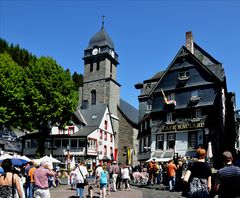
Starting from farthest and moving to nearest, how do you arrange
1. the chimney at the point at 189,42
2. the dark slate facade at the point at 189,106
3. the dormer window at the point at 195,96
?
the chimney at the point at 189,42, the dormer window at the point at 195,96, the dark slate facade at the point at 189,106

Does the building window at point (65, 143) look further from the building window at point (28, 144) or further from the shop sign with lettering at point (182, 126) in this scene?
the shop sign with lettering at point (182, 126)

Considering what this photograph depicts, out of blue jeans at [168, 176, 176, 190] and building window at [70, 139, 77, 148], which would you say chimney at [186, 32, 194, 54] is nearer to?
building window at [70, 139, 77, 148]

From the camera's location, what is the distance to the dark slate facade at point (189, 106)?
118 feet

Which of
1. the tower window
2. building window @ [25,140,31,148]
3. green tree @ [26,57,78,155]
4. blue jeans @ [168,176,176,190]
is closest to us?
blue jeans @ [168,176,176,190]

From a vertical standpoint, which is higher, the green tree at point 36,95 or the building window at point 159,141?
the green tree at point 36,95

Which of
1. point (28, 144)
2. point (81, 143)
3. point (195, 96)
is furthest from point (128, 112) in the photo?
point (195, 96)

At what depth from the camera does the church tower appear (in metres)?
65.0

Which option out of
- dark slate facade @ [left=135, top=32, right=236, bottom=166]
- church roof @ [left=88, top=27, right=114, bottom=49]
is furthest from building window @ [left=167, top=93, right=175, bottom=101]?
church roof @ [left=88, top=27, right=114, bottom=49]

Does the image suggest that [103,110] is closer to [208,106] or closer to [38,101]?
[38,101]

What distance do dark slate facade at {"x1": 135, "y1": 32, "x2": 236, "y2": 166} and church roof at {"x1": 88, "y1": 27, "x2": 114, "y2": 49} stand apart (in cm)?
2953

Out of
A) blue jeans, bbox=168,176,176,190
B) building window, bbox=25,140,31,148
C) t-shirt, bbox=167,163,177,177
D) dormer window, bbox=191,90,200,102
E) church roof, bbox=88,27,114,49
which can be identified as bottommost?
blue jeans, bbox=168,176,176,190

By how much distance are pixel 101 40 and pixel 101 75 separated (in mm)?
7393

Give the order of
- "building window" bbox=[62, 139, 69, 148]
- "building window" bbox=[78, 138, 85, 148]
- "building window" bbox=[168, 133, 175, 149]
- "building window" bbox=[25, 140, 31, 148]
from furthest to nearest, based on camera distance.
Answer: "building window" bbox=[25, 140, 31, 148] < "building window" bbox=[62, 139, 69, 148] < "building window" bbox=[78, 138, 85, 148] < "building window" bbox=[168, 133, 175, 149]

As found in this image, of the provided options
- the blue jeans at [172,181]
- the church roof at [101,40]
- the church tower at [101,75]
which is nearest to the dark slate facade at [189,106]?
the blue jeans at [172,181]
